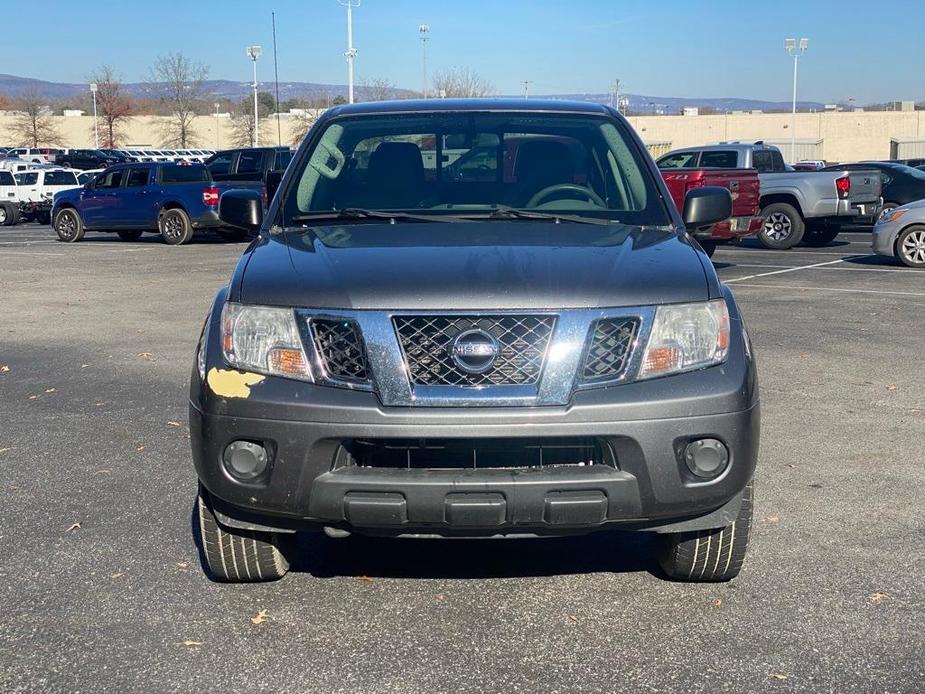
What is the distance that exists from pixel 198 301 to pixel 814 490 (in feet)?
31.2

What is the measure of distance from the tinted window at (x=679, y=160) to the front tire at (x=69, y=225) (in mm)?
12319

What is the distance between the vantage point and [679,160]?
2181 cm

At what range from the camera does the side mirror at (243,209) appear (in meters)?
5.39

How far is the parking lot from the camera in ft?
12.0

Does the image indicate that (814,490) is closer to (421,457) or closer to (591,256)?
(591,256)

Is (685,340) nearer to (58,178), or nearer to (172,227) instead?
(172,227)

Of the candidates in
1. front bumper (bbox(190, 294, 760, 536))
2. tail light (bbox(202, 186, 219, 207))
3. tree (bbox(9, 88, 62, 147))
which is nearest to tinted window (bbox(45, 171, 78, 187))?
tail light (bbox(202, 186, 219, 207))

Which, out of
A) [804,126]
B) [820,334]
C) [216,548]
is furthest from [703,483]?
[804,126]

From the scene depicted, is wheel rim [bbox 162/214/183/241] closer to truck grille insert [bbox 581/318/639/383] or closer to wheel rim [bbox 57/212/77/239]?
wheel rim [bbox 57/212/77/239]

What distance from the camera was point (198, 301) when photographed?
1371cm

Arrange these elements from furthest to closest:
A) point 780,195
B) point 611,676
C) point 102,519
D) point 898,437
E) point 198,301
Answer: point 780,195, point 198,301, point 898,437, point 102,519, point 611,676

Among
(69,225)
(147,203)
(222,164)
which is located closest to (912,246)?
(222,164)

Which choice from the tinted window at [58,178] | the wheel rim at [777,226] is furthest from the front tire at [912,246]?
the tinted window at [58,178]

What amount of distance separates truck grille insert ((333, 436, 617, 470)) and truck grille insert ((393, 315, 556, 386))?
0.20 m
